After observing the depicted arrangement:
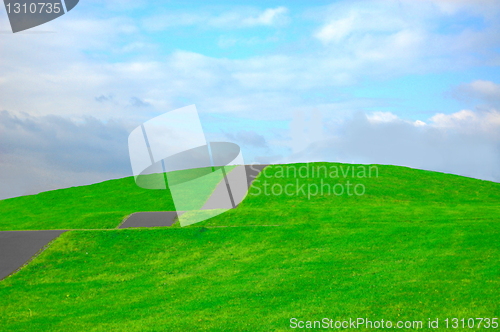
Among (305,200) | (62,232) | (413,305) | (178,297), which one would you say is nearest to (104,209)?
Result: (62,232)

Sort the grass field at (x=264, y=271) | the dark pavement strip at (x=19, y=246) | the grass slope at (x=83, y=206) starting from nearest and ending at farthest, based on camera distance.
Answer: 1. the grass field at (x=264, y=271)
2. the dark pavement strip at (x=19, y=246)
3. the grass slope at (x=83, y=206)

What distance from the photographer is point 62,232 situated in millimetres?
26391

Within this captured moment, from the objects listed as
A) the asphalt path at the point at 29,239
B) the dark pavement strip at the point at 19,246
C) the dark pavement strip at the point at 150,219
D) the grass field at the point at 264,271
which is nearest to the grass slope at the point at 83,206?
the grass field at the point at 264,271

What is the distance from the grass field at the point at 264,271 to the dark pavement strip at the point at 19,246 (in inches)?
34.6

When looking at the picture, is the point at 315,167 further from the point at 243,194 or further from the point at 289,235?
the point at 289,235

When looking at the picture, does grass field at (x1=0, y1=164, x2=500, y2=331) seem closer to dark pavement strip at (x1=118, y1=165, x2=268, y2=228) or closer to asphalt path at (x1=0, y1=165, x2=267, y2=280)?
asphalt path at (x1=0, y1=165, x2=267, y2=280)

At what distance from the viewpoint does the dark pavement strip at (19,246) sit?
867 inches

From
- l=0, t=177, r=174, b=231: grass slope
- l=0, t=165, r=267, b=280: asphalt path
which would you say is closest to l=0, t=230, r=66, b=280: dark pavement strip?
l=0, t=165, r=267, b=280: asphalt path

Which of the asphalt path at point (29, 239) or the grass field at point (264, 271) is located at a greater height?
the asphalt path at point (29, 239)

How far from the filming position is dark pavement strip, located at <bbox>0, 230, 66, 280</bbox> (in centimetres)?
2202

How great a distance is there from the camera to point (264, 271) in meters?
18.6

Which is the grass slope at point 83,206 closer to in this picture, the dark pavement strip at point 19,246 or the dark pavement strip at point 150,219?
the dark pavement strip at point 150,219

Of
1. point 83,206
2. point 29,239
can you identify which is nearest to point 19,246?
point 29,239

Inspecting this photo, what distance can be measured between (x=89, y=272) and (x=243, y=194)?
59.2 feet
